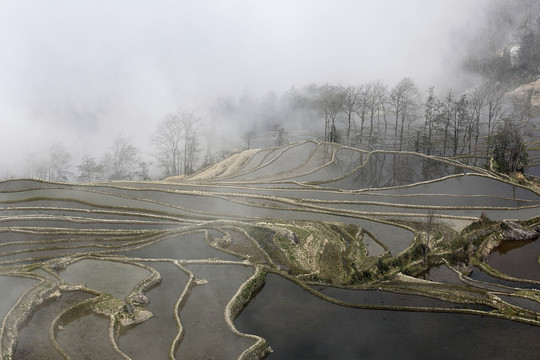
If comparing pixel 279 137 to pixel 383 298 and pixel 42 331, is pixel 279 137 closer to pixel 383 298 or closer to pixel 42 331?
pixel 383 298

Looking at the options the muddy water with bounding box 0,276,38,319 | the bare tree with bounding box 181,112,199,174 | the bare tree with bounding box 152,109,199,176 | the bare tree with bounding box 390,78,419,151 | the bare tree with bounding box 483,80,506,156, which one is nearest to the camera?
the muddy water with bounding box 0,276,38,319

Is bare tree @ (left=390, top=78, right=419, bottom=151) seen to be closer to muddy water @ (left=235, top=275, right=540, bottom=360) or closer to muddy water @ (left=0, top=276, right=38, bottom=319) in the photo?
muddy water @ (left=235, top=275, right=540, bottom=360)

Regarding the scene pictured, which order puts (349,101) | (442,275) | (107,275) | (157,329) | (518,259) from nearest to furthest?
1. (157,329)
2. (107,275)
3. (442,275)
4. (518,259)
5. (349,101)

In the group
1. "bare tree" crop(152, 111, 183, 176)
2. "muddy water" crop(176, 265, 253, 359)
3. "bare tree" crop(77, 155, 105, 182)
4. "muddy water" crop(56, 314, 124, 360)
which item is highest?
"bare tree" crop(152, 111, 183, 176)

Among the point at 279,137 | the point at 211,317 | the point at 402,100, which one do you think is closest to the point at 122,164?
the point at 279,137

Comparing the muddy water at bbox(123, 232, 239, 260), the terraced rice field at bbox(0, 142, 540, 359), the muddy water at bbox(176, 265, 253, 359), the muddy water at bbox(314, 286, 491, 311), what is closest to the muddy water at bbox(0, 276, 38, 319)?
the terraced rice field at bbox(0, 142, 540, 359)

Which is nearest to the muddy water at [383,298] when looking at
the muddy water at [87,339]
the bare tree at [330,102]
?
the muddy water at [87,339]
